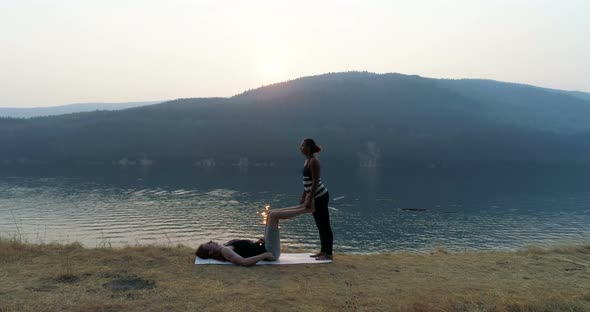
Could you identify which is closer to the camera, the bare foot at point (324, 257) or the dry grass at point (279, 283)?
the dry grass at point (279, 283)

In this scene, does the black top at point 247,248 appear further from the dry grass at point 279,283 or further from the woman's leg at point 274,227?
the dry grass at point 279,283

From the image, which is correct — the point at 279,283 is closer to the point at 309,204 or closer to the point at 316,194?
the point at 309,204

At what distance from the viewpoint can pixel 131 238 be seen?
50562 mm

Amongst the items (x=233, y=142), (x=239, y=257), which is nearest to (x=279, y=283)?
(x=239, y=257)

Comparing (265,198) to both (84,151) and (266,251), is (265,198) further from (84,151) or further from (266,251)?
(84,151)

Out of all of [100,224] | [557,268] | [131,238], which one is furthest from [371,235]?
[557,268]

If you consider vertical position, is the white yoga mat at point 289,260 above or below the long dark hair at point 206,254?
below

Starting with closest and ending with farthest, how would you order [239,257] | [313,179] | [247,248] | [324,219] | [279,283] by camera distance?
1. [279,283]
2. [239,257]
3. [247,248]
4. [313,179]
5. [324,219]

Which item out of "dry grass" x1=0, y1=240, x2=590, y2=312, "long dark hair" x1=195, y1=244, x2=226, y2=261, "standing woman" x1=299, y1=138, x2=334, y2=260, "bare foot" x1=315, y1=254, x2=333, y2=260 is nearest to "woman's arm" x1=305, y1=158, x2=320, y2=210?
"standing woman" x1=299, y1=138, x2=334, y2=260

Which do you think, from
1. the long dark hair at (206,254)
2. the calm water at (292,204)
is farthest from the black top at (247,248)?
the calm water at (292,204)

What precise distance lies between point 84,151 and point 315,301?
184 metres

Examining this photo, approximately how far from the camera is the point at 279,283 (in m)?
7.65

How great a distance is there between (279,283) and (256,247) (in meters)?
1.69

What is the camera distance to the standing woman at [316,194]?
9297mm
